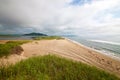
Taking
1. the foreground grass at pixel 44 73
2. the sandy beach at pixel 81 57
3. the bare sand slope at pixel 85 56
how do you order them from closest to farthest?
the foreground grass at pixel 44 73 < the sandy beach at pixel 81 57 < the bare sand slope at pixel 85 56

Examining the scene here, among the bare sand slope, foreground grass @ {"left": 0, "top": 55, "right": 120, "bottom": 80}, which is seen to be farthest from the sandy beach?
foreground grass @ {"left": 0, "top": 55, "right": 120, "bottom": 80}

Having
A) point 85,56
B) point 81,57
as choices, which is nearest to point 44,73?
point 81,57

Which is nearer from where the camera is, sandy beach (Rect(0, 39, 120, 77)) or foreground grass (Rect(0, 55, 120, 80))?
foreground grass (Rect(0, 55, 120, 80))

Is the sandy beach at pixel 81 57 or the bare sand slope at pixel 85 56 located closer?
the sandy beach at pixel 81 57

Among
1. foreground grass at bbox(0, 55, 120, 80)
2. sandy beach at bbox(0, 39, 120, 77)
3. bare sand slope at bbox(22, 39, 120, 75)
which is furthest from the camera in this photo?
bare sand slope at bbox(22, 39, 120, 75)

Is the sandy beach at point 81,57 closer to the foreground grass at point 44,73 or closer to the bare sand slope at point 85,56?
the bare sand slope at point 85,56

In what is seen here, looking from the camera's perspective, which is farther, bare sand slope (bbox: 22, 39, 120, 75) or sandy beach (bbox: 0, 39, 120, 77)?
bare sand slope (bbox: 22, 39, 120, 75)

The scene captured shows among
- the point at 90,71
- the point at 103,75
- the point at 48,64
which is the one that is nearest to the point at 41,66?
the point at 48,64

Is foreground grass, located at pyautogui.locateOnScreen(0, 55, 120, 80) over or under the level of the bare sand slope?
over

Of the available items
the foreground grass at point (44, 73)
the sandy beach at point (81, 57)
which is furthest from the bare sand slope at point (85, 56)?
the foreground grass at point (44, 73)

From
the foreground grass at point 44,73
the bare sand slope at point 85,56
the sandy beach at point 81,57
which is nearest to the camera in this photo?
the foreground grass at point 44,73

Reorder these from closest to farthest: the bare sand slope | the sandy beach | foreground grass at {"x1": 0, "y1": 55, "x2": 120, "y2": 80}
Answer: foreground grass at {"x1": 0, "y1": 55, "x2": 120, "y2": 80}, the sandy beach, the bare sand slope

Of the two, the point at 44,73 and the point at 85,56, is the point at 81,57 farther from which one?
the point at 44,73

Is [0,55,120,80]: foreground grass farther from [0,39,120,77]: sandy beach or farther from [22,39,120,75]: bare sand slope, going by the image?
[22,39,120,75]: bare sand slope
